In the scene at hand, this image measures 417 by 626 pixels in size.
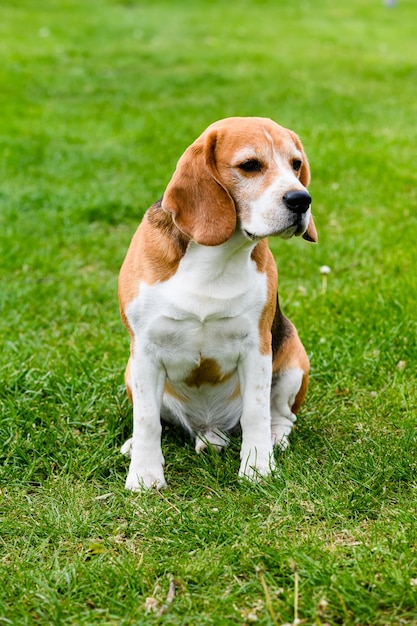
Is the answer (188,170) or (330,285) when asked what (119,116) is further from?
(188,170)

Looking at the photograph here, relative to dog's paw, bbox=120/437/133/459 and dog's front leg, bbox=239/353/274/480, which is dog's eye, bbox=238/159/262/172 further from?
dog's paw, bbox=120/437/133/459

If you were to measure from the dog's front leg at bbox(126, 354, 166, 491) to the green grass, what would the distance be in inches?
4.4

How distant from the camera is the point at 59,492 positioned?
3.76 m

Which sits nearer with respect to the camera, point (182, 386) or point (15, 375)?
point (182, 386)

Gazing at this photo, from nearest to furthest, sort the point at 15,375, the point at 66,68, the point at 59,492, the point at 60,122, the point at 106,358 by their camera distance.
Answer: the point at 59,492 → the point at 15,375 → the point at 106,358 → the point at 60,122 → the point at 66,68

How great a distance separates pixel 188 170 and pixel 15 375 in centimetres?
183

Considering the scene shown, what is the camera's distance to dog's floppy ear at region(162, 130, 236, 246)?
3447 millimetres

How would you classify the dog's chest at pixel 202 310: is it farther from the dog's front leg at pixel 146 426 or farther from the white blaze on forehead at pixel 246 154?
the white blaze on forehead at pixel 246 154

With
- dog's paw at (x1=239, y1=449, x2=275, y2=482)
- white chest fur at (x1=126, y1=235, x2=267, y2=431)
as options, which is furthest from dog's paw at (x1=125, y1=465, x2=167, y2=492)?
white chest fur at (x1=126, y1=235, x2=267, y2=431)

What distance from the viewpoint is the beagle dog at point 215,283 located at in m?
3.46

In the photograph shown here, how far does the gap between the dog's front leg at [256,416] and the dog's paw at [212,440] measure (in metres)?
0.26

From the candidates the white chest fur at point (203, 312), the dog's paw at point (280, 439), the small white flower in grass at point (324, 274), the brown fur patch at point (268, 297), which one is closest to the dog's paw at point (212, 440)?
the dog's paw at point (280, 439)

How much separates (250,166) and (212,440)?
56.1 inches

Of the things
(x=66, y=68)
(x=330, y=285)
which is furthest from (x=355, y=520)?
(x=66, y=68)
